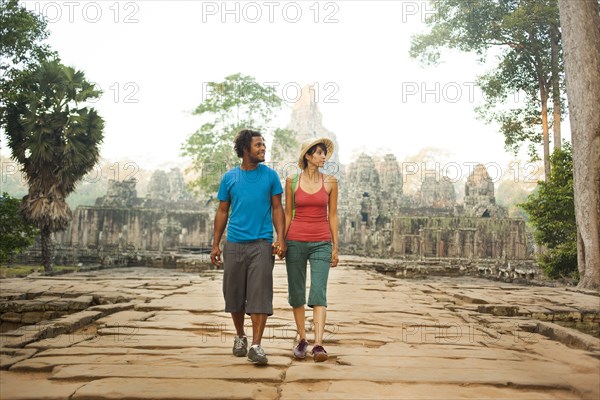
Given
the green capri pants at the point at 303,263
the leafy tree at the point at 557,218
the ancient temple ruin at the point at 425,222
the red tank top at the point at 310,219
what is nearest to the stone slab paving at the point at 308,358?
the green capri pants at the point at 303,263

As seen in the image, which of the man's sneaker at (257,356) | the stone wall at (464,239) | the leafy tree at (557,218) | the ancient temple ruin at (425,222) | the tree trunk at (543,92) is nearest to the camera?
the man's sneaker at (257,356)

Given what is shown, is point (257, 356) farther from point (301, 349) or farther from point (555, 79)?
point (555, 79)

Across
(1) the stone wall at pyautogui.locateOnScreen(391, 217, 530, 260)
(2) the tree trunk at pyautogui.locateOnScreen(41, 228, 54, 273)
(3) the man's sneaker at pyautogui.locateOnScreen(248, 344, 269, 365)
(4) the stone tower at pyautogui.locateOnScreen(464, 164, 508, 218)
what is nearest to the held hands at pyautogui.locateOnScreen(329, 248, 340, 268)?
(3) the man's sneaker at pyautogui.locateOnScreen(248, 344, 269, 365)

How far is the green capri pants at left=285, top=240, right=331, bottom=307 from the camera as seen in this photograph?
3.93 metres

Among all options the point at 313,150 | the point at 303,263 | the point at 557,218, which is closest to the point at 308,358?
the point at 303,263

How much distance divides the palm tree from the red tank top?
13.8m

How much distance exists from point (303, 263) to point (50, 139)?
14299mm

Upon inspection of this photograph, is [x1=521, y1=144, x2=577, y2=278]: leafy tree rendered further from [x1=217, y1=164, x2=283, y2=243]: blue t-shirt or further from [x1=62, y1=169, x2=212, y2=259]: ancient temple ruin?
[x1=62, y1=169, x2=212, y2=259]: ancient temple ruin

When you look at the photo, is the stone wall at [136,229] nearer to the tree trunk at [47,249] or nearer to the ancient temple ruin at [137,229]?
the ancient temple ruin at [137,229]

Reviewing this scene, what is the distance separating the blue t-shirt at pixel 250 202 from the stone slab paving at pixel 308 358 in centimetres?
88

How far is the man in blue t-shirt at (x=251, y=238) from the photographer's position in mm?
3791

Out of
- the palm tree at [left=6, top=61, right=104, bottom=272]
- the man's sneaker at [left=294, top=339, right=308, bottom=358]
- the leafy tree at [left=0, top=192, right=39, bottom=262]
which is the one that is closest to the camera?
the man's sneaker at [left=294, top=339, right=308, bottom=358]

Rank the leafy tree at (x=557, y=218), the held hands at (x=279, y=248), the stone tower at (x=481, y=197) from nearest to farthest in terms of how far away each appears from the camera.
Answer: the held hands at (x=279, y=248), the leafy tree at (x=557, y=218), the stone tower at (x=481, y=197)

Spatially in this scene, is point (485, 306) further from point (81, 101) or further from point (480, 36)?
point (480, 36)
